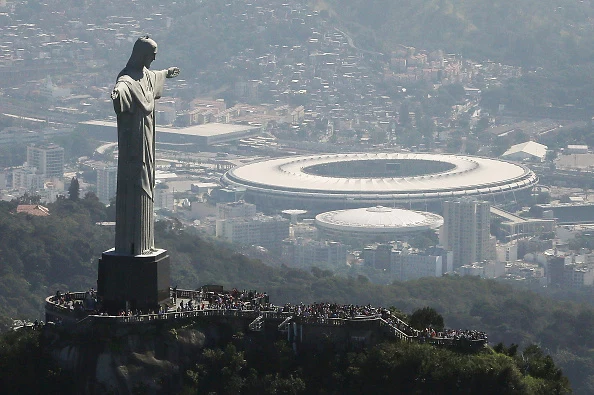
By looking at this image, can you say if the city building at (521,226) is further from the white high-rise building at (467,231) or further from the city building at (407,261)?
the city building at (407,261)

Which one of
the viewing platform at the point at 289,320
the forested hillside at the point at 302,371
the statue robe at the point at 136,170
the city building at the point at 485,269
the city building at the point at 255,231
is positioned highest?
the statue robe at the point at 136,170

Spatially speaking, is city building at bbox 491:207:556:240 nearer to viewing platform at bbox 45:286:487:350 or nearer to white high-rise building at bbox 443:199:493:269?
white high-rise building at bbox 443:199:493:269

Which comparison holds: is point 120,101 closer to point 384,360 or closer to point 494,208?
point 384,360

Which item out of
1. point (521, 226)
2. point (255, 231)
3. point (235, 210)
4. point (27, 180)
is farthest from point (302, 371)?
Answer: point (27, 180)

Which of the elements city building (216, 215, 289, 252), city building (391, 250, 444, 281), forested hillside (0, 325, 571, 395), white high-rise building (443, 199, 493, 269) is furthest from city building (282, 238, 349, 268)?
forested hillside (0, 325, 571, 395)

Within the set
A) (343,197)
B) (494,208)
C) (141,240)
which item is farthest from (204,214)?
(141,240)

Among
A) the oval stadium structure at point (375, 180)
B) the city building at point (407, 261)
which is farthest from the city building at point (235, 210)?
the city building at point (407, 261)
